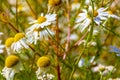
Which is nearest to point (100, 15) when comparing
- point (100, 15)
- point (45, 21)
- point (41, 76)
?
point (100, 15)

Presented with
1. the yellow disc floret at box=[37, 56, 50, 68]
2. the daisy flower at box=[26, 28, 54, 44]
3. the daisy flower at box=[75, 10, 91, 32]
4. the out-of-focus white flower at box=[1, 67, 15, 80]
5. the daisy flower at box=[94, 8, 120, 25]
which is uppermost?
the daisy flower at box=[94, 8, 120, 25]

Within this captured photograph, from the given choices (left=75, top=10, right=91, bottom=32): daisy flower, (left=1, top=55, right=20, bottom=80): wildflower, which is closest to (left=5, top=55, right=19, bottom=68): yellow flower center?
(left=1, top=55, right=20, bottom=80): wildflower

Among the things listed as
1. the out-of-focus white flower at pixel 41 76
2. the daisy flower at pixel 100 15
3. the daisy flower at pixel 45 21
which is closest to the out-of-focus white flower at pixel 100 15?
the daisy flower at pixel 100 15

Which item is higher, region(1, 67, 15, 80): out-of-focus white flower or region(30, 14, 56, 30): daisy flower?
region(30, 14, 56, 30): daisy flower

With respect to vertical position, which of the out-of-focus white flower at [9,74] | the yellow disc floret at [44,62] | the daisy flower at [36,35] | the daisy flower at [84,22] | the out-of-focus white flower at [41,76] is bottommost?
the out-of-focus white flower at [41,76]

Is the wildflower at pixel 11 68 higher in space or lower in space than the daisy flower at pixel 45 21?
lower

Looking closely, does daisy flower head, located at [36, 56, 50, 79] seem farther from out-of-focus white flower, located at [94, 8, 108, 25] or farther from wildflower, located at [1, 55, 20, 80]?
out-of-focus white flower, located at [94, 8, 108, 25]

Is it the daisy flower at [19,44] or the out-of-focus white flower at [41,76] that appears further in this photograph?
the daisy flower at [19,44]

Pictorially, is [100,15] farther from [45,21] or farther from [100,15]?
[45,21]

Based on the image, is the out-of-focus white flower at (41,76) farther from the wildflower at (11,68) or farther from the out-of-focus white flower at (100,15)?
the out-of-focus white flower at (100,15)

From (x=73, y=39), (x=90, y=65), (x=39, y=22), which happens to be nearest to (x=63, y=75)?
(x=90, y=65)

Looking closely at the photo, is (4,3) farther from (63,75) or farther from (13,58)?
(13,58)
